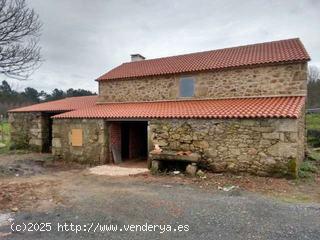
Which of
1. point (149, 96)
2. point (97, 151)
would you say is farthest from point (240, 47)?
point (97, 151)

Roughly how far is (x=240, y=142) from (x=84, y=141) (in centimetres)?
747

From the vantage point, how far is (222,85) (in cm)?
1326

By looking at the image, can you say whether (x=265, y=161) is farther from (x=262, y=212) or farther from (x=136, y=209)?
(x=136, y=209)

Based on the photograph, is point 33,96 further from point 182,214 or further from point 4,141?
point 182,214

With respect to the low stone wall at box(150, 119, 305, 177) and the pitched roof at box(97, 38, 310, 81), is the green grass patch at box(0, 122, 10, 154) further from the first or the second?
the low stone wall at box(150, 119, 305, 177)

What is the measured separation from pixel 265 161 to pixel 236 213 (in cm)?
417

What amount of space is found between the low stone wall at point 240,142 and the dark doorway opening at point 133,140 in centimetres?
401

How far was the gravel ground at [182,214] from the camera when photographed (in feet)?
15.7

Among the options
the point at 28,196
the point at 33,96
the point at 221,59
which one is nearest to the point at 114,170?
the point at 28,196

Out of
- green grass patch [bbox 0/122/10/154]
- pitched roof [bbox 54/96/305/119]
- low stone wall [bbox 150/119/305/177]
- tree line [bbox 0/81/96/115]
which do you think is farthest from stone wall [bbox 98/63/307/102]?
tree line [bbox 0/81/96/115]

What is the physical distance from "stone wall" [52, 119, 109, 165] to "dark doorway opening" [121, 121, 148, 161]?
6.04 feet

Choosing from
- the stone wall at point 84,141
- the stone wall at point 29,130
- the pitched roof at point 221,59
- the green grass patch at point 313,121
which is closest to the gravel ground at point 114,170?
the stone wall at point 84,141

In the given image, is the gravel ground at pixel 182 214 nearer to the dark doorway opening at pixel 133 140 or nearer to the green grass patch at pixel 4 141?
the dark doorway opening at pixel 133 140

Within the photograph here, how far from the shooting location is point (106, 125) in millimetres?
12914
